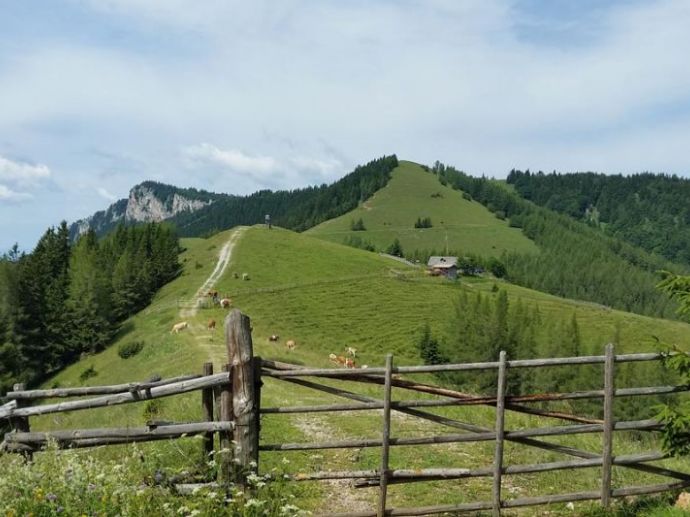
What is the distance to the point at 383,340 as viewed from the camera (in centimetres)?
7081

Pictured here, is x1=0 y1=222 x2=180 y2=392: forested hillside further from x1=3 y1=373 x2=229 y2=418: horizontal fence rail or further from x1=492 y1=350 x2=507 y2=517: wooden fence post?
x1=492 y1=350 x2=507 y2=517: wooden fence post

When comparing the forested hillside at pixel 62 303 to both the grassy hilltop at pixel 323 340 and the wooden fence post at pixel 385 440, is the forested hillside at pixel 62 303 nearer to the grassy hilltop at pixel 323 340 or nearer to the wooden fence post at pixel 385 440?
the grassy hilltop at pixel 323 340

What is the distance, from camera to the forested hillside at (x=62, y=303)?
68188mm

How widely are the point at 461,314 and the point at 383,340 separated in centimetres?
1530

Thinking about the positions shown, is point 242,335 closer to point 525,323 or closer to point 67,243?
point 525,323

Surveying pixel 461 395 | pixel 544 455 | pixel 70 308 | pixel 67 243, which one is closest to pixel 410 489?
pixel 461 395

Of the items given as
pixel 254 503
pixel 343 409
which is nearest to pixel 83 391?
pixel 254 503

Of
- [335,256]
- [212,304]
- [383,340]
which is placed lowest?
[383,340]

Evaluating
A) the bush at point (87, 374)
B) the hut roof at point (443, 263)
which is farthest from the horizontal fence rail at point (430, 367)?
the hut roof at point (443, 263)

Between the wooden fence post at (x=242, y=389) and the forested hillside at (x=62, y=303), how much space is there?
6368 cm

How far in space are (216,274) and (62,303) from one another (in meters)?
19.9

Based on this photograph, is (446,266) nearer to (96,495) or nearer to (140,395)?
(140,395)

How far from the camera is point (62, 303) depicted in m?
74.0

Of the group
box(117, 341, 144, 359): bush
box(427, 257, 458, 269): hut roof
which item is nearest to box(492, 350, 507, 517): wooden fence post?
box(117, 341, 144, 359): bush
